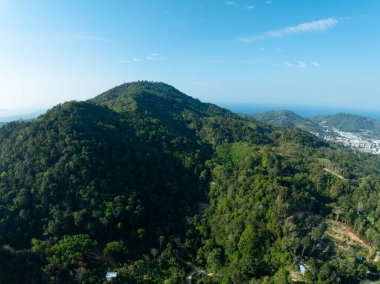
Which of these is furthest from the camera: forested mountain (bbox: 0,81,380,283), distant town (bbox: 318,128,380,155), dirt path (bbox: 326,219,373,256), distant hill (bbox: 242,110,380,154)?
distant hill (bbox: 242,110,380,154)

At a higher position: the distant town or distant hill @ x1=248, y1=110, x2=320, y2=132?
distant hill @ x1=248, y1=110, x2=320, y2=132

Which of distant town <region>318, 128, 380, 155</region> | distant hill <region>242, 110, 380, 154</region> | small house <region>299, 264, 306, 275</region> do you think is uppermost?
distant hill <region>242, 110, 380, 154</region>

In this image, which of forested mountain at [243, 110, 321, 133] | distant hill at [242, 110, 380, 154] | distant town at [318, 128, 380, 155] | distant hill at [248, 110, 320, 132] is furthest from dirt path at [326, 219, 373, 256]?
distant hill at [248, 110, 320, 132]

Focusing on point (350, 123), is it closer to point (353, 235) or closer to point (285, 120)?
point (285, 120)

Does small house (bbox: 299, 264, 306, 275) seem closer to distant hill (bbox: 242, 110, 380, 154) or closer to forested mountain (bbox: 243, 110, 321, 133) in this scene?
distant hill (bbox: 242, 110, 380, 154)

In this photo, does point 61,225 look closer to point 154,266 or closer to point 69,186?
point 69,186

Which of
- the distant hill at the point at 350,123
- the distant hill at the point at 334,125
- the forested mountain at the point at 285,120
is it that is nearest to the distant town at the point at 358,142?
the distant hill at the point at 334,125

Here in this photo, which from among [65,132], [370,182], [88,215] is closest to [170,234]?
[88,215]

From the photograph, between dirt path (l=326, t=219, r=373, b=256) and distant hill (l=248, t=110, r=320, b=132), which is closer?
dirt path (l=326, t=219, r=373, b=256)

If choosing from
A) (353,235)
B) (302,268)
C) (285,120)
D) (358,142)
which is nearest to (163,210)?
(302,268)

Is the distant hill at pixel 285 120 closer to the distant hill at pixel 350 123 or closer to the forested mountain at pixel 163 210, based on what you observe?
the distant hill at pixel 350 123
